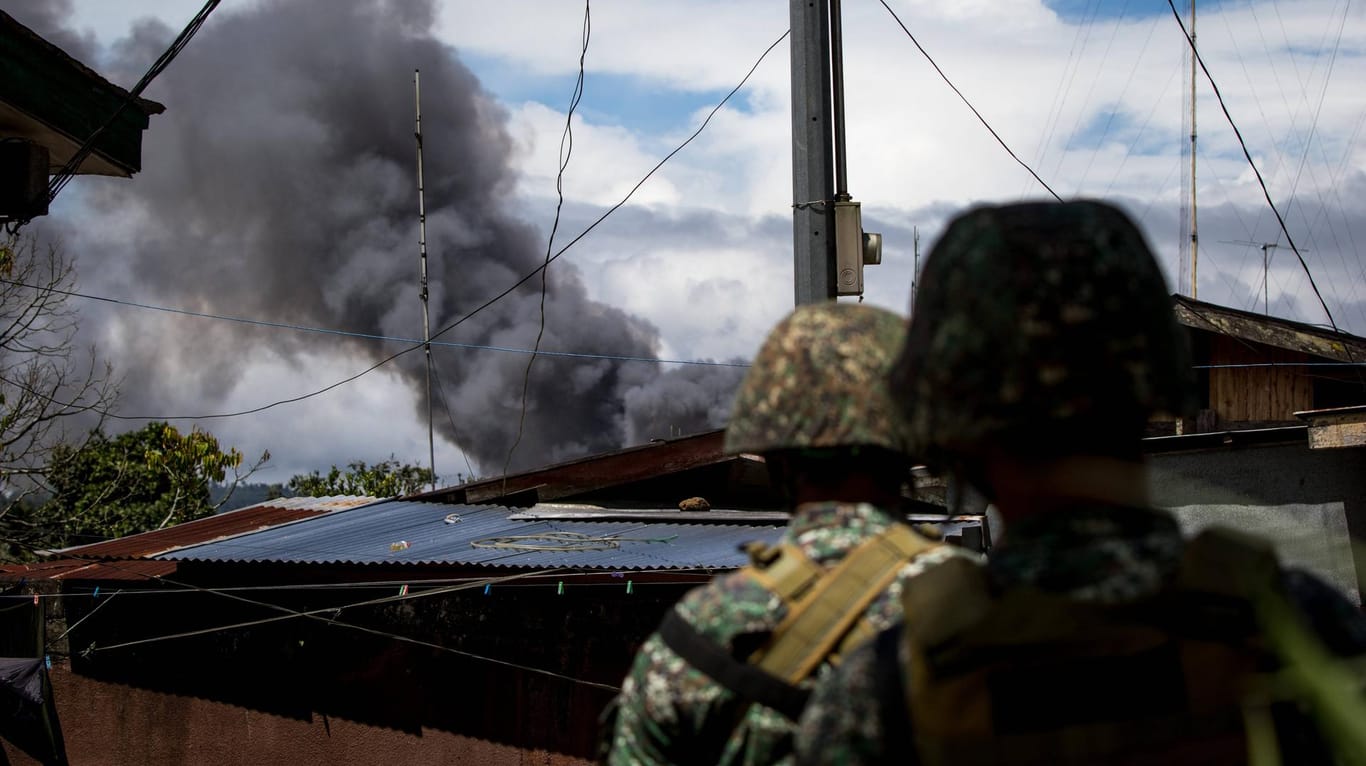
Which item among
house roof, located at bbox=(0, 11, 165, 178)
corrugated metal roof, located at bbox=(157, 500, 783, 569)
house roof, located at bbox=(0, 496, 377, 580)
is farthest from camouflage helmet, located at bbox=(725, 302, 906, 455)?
house roof, located at bbox=(0, 11, 165, 178)

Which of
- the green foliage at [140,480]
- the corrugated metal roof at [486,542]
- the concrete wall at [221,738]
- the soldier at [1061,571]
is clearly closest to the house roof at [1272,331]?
the corrugated metal roof at [486,542]

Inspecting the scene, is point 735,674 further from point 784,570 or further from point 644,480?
point 644,480

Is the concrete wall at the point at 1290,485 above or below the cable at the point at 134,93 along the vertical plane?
below

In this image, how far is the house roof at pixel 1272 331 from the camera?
11.3 metres

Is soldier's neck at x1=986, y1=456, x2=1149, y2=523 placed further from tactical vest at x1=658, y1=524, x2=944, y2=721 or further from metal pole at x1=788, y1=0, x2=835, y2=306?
metal pole at x1=788, y1=0, x2=835, y2=306

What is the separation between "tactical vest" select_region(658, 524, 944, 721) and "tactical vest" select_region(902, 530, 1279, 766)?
42 cm

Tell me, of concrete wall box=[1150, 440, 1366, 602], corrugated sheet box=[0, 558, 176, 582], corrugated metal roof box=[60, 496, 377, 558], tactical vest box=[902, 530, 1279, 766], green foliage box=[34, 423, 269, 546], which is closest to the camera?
tactical vest box=[902, 530, 1279, 766]

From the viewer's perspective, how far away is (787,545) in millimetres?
1870

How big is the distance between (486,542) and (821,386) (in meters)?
6.38

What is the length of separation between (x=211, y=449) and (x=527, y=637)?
1708cm

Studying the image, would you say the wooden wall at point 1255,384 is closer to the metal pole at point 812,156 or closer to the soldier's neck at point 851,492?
the metal pole at point 812,156

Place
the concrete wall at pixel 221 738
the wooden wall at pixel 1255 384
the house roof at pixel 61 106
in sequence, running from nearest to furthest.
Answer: the house roof at pixel 61 106
the concrete wall at pixel 221 738
the wooden wall at pixel 1255 384

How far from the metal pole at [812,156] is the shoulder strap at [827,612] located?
4.48 m

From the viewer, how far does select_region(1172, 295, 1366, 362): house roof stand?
37.2 feet
